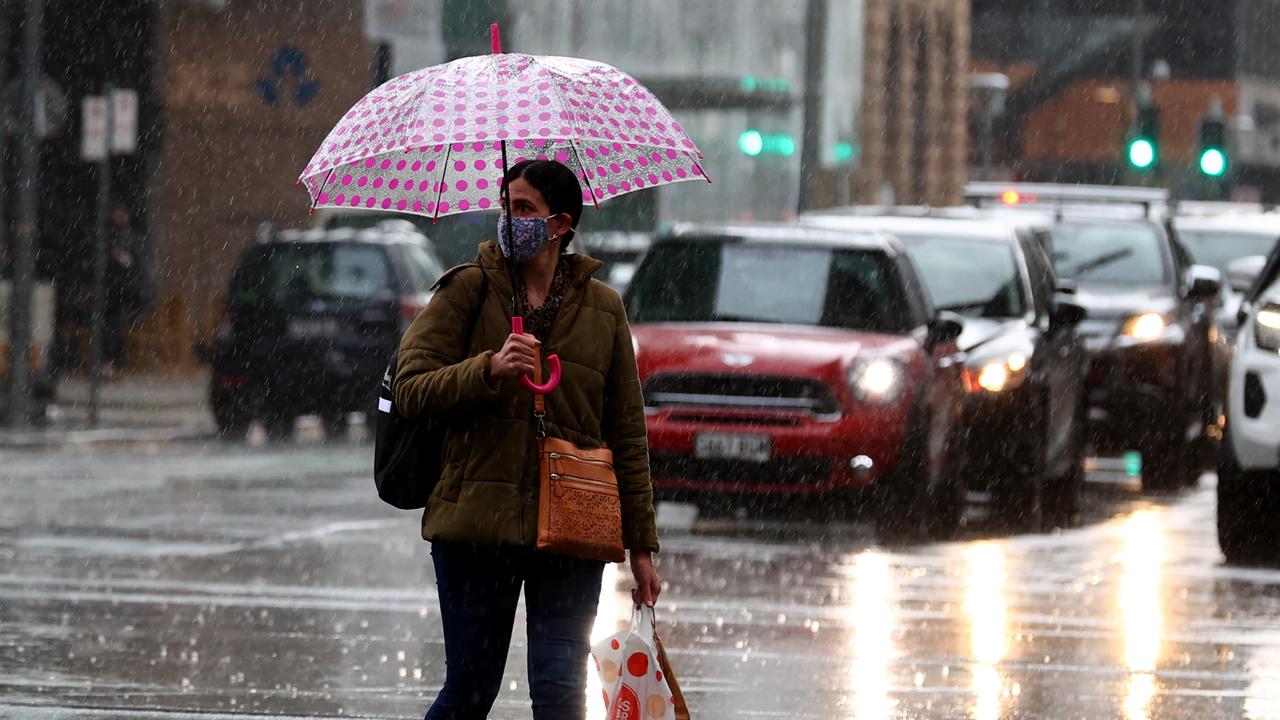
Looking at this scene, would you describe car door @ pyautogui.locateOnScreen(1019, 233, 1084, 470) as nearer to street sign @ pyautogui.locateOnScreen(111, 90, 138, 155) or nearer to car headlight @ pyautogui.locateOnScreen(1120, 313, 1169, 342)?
car headlight @ pyautogui.locateOnScreen(1120, 313, 1169, 342)

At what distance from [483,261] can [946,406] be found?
8614 millimetres

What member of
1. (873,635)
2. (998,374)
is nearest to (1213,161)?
(998,374)

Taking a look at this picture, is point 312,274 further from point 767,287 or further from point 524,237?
point 524,237

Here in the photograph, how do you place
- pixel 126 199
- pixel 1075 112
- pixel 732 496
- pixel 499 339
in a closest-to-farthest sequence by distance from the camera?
pixel 499 339 → pixel 732 496 → pixel 126 199 → pixel 1075 112

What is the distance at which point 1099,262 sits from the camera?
1941 centimetres

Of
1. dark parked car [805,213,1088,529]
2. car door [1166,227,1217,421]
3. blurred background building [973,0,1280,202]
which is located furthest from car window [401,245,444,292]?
blurred background building [973,0,1280,202]

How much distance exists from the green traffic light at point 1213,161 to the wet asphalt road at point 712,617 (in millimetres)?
13507

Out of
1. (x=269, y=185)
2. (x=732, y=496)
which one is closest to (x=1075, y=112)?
(x=269, y=185)

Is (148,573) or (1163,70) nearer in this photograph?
(148,573)

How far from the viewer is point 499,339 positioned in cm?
586

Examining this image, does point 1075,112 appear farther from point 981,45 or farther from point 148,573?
point 148,573

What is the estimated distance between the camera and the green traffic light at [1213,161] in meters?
28.8

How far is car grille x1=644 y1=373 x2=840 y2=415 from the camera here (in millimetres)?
13648

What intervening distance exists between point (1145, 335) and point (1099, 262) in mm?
1376
